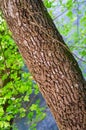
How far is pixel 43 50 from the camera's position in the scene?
1742 millimetres

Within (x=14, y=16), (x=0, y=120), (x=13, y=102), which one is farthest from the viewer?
(x=13, y=102)

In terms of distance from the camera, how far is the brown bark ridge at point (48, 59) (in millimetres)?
1739

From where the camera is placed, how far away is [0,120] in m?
2.72

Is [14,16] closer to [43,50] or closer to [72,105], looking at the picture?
[43,50]

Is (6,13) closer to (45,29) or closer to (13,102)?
(45,29)

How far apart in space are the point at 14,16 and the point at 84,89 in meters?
0.72

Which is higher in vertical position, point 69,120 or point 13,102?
point 69,120

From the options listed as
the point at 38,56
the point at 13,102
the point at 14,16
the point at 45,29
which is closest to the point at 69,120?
the point at 38,56

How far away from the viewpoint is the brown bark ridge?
1.74m

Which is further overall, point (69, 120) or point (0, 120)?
point (0, 120)

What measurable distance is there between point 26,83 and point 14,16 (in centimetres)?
146

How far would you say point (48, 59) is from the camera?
68.7 inches

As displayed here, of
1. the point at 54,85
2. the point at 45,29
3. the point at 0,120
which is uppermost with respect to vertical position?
the point at 45,29

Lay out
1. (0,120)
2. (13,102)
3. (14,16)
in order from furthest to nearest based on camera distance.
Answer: (13,102)
(0,120)
(14,16)
